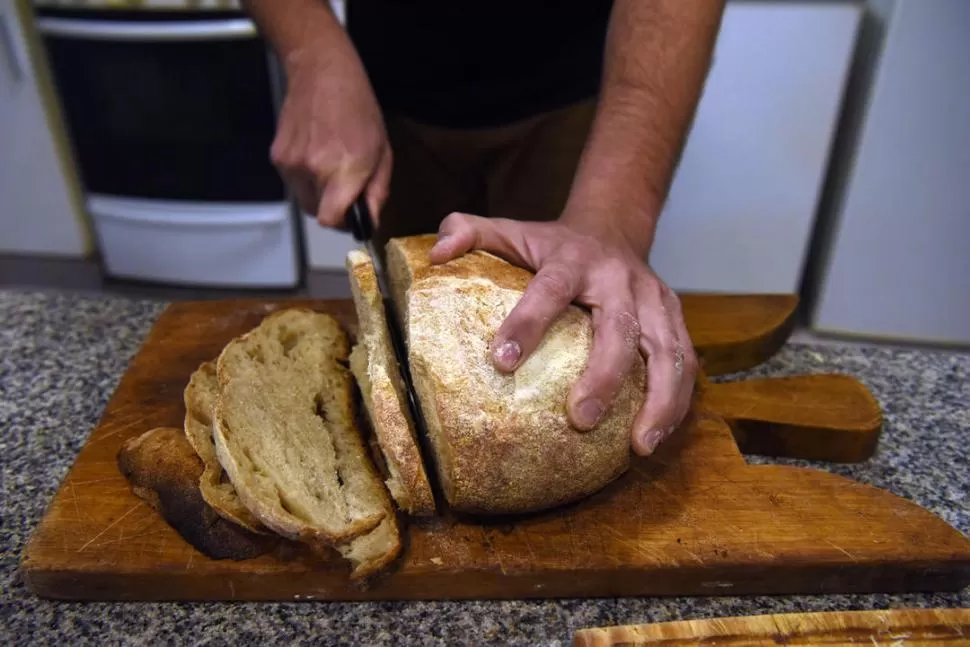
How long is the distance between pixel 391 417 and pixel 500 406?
0.52 ft

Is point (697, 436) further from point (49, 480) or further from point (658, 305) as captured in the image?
point (49, 480)

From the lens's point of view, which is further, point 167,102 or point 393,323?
point 167,102

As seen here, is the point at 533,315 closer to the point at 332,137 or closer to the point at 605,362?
the point at 605,362

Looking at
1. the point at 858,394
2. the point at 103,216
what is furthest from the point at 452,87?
the point at 103,216

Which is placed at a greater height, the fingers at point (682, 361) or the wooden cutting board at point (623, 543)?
the fingers at point (682, 361)

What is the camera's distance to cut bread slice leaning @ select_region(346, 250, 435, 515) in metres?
0.99

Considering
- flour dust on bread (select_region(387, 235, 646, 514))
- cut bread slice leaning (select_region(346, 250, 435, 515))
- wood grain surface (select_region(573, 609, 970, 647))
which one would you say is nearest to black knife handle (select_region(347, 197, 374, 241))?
cut bread slice leaning (select_region(346, 250, 435, 515))

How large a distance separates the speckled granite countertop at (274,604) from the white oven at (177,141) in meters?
1.42

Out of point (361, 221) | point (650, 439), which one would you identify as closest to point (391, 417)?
point (650, 439)

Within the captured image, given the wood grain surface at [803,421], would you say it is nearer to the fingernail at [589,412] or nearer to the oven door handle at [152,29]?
the fingernail at [589,412]

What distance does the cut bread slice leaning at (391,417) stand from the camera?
99 cm

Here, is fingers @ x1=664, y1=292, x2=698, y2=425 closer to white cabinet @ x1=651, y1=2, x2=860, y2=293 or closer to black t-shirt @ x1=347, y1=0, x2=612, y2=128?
black t-shirt @ x1=347, y1=0, x2=612, y2=128

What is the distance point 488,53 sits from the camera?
1.66 meters

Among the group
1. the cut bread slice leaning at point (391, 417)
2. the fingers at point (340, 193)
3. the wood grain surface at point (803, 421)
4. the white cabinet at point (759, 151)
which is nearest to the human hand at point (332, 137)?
the fingers at point (340, 193)
